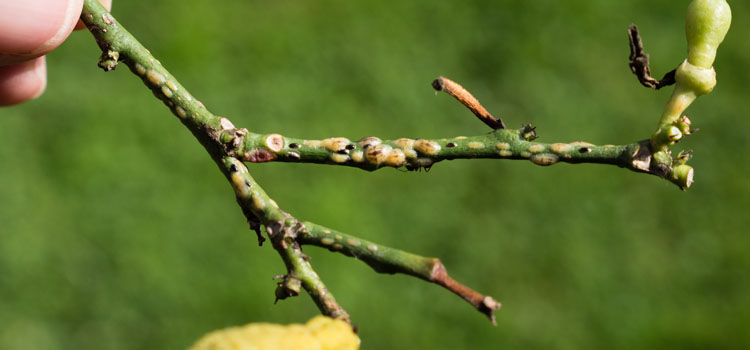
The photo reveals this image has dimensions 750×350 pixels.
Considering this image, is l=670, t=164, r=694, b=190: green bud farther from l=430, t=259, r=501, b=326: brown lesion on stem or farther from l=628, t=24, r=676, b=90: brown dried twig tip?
l=430, t=259, r=501, b=326: brown lesion on stem

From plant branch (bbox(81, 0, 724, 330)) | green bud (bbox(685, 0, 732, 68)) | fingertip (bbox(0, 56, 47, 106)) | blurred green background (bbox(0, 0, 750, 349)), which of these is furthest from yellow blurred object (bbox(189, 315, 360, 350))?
blurred green background (bbox(0, 0, 750, 349))

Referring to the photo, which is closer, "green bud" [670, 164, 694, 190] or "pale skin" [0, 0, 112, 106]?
"green bud" [670, 164, 694, 190]

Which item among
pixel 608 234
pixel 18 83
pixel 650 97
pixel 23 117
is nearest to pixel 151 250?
pixel 23 117

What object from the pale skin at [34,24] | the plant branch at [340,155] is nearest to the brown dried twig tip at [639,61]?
the plant branch at [340,155]

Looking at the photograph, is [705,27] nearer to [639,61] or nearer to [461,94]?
[639,61]

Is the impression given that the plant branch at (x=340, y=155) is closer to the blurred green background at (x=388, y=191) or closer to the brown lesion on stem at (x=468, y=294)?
the brown lesion on stem at (x=468, y=294)
